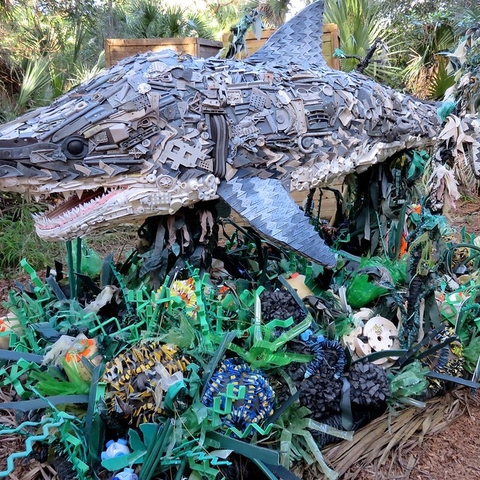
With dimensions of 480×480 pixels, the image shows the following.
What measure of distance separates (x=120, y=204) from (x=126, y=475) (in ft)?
2.96

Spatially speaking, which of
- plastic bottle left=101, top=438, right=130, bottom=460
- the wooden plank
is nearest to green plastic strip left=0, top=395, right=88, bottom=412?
plastic bottle left=101, top=438, right=130, bottom=460

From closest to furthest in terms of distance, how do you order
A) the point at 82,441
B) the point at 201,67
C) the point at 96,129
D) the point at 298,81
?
the point at 82,441
the point at 96,129
the point at 201,67
the point at 298,81

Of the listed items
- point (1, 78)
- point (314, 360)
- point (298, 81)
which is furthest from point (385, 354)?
point (1, 78)

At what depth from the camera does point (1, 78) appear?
438cm

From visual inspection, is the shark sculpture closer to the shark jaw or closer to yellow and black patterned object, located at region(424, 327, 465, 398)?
the shark jaw

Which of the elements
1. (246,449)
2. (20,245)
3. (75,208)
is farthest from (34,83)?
(246,449)

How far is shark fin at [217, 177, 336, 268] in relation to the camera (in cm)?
181

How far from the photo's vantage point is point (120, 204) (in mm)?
1754

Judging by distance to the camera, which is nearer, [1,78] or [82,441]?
[82,441]

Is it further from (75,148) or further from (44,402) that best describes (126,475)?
(75,148)

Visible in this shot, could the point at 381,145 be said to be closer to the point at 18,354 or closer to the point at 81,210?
the point at 81,210

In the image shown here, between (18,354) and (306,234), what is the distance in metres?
1.10

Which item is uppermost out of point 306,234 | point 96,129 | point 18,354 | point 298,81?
point 298,81

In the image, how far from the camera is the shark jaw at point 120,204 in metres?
1.76
